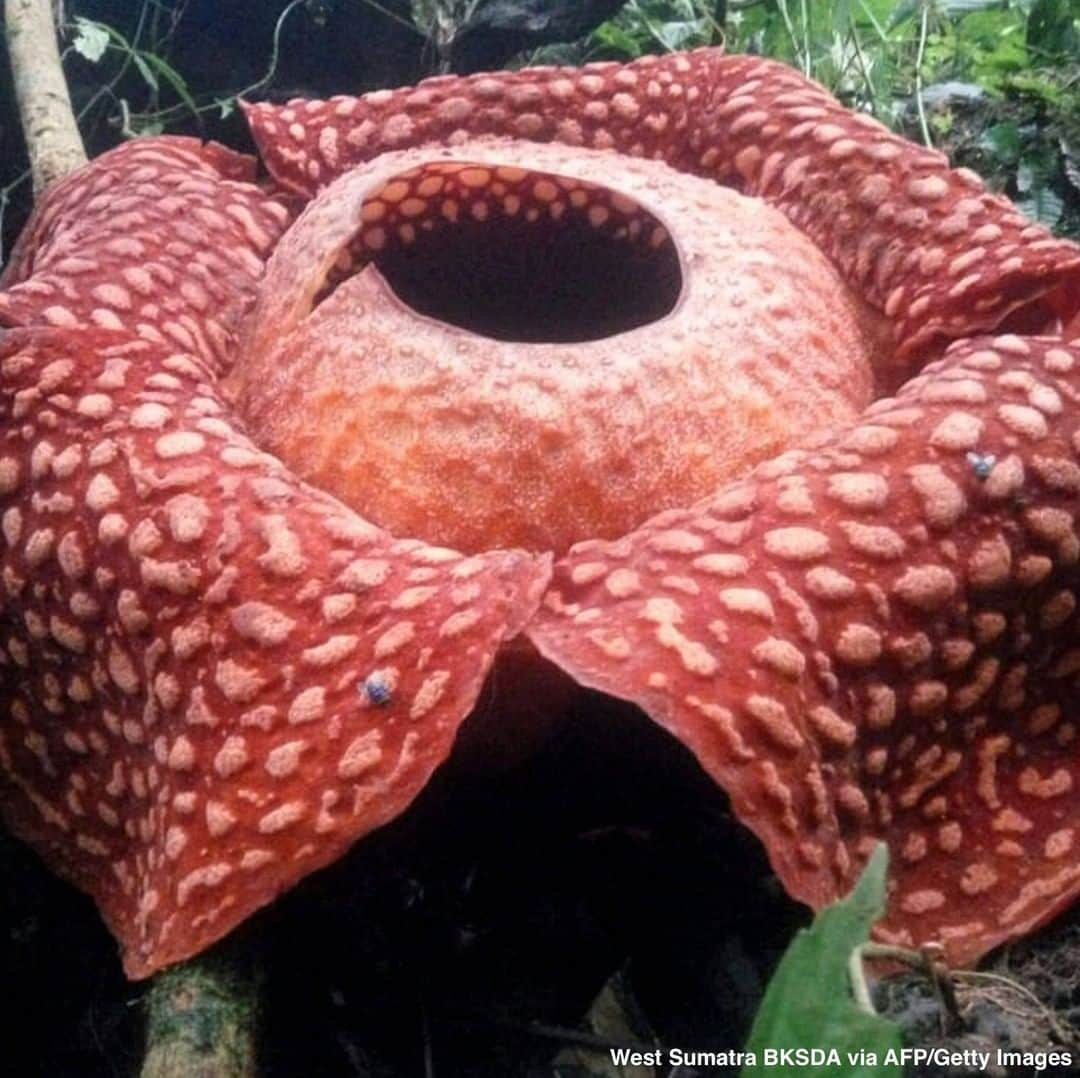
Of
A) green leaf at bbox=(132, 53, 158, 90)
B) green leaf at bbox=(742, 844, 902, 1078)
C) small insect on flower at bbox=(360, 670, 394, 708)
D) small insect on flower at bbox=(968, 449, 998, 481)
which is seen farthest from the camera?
green leaf at bbox=(132, 53, 158, 90)

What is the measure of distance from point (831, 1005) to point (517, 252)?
1.59m

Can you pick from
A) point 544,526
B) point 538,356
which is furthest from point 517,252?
point 544,526

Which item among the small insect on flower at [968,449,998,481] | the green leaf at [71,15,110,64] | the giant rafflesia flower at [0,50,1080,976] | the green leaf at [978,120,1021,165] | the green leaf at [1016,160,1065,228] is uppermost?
the small insect on flower at [968,449,998,481]

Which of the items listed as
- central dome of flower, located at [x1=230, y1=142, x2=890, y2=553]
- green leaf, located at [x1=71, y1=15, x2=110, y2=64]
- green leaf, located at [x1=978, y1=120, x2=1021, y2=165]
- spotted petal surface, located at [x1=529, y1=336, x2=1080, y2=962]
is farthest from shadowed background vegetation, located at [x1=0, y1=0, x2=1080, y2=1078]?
green leaf, located at [x1=978, y1=120, x2=1021, y2=165]

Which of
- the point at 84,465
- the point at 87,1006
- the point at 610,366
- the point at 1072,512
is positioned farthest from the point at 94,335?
the point at 1072,512

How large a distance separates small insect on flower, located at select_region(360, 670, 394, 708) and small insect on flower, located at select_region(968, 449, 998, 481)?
29.5 inches

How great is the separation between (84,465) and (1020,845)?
1.24 meters

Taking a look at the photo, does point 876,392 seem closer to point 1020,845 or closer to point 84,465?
point 1020,845

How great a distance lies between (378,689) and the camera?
1572 millimetres

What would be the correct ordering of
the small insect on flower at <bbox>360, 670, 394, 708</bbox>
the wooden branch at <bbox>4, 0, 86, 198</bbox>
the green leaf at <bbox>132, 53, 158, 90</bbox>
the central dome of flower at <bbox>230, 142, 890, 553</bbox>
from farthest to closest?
1. the green leaf at <bbox>132, 53, 158, 90</bbox>
2. the wooden branch at <bbox>4, 0, 86, 198</bbox>
3. the central dome of flower at <bbox>230, 142, 890, 553</bbox>
4. the small insect on flower at <bbox>360, 670, 394, 708</bbox>

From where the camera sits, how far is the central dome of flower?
6.29 feet

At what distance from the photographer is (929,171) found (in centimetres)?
248

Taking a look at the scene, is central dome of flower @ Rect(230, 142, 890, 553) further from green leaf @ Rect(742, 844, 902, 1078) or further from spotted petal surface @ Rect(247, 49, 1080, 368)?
green leaf @ Rect(742, 844, 902, 1078)

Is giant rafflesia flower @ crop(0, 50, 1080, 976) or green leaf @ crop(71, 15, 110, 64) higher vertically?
giant rafflesia flower @ crop(0, 50, 1080, 976)
